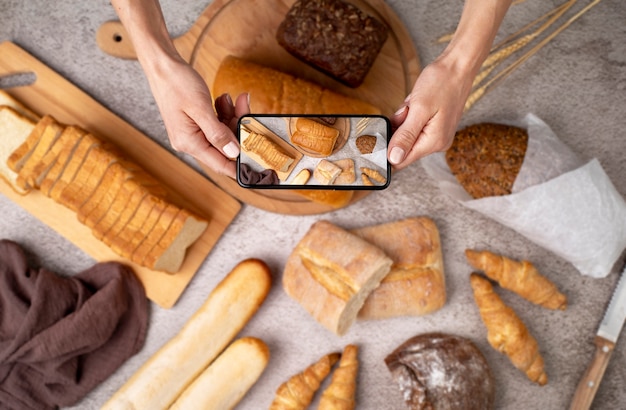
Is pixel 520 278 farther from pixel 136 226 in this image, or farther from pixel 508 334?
pixel 136 226

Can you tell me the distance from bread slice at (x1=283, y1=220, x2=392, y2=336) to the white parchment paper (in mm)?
466

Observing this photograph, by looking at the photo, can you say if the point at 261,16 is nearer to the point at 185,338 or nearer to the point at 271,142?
the point at 271,142

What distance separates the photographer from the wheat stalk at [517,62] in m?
2.02

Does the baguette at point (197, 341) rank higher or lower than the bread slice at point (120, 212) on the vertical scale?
lower

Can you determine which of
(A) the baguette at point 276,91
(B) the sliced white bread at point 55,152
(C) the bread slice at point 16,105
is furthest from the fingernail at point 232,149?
→ (C) the bread slice at point 16,105

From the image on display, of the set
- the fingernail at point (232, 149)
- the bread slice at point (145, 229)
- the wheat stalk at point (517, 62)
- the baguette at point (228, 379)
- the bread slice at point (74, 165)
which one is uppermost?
the wheat stalk at point (517, 62)

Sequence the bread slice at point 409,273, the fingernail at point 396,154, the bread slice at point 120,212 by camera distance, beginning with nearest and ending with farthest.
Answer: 1. the fingernail at point 396,154
2. the bread slice at point 120,212
3. the bread slice at point 409,273

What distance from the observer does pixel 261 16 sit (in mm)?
2031

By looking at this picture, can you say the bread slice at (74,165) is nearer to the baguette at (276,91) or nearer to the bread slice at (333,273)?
the baguette at (276,91)

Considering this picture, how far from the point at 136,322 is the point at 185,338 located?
0.23 metres

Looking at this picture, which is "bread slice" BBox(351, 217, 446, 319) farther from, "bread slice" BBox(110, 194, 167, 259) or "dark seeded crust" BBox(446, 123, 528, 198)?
"bread slice" BBox(110, 194, 167, 259)

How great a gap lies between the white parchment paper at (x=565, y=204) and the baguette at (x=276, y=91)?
624 millimetres

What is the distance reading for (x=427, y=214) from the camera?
2221mm

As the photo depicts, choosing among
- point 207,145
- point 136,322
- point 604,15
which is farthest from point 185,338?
point 604,15
